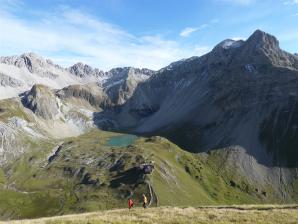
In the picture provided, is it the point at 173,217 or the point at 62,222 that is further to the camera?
the point at 173,217

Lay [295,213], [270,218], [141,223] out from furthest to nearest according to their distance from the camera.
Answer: [295,213], [270,218], [141,223]

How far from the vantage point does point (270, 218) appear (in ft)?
171

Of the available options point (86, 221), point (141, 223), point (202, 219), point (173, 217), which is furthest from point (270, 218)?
point (86, 221)

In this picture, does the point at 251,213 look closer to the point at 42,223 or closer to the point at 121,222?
the point at 121,222

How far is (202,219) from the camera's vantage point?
51938mm

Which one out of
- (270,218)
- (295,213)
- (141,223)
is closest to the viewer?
(141,223)

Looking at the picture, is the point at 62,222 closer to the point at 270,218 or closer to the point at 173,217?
the point at 173,217

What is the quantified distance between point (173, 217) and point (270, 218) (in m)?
12.3

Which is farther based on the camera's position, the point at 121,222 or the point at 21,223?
the point at 21,223

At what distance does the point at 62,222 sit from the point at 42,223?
139 inches

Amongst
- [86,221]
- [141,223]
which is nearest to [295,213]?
[141,223]

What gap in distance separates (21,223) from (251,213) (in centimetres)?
3065

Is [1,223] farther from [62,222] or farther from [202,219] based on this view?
[202,219]

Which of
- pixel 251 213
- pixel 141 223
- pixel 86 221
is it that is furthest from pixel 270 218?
pixel 86 221
